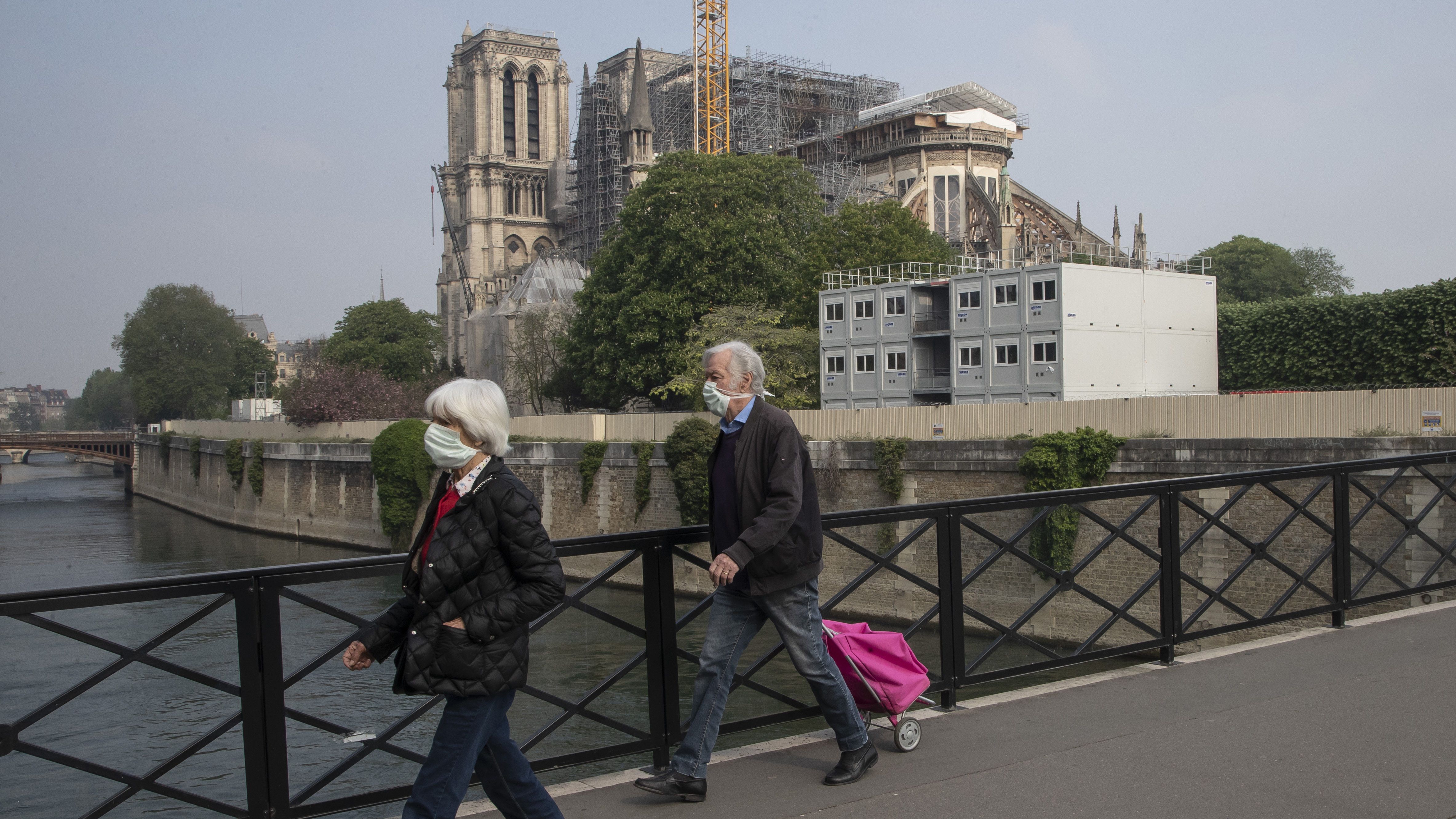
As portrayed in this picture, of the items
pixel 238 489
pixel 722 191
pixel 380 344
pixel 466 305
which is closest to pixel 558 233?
pixel 466 305

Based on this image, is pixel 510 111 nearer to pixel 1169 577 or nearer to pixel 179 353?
pixel 179 353

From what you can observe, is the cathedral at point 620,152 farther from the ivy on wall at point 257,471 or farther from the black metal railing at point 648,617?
the black metal railing at point 648,617

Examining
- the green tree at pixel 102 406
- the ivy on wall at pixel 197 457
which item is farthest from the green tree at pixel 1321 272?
the green tree at pixel 102 406

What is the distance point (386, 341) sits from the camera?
3211 inches

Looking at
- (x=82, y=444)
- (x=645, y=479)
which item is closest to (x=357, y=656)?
(x=645, y=479)

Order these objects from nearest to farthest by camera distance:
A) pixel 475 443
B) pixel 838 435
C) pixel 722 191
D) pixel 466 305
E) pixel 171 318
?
pixel 475 443
pixel 838 435
pixel 722 191
pixel 171 318
pixel 466 305

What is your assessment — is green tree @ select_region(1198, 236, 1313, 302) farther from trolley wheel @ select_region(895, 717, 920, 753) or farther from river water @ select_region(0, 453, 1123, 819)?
trolley wheel @ select_region(895, 717, 920, 753)

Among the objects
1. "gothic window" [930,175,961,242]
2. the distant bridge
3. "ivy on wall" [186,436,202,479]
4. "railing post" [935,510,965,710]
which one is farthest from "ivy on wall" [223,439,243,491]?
"railing post" [935,510,965,710]

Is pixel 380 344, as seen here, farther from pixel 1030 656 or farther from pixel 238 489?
A: pixel 1030 656

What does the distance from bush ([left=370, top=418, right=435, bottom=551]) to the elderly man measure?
34123 millimetres

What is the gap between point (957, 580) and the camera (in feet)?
20.3

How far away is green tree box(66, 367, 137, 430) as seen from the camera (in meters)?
140

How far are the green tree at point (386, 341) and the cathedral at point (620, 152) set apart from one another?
5692 mm

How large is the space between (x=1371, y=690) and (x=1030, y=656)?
411 inches
